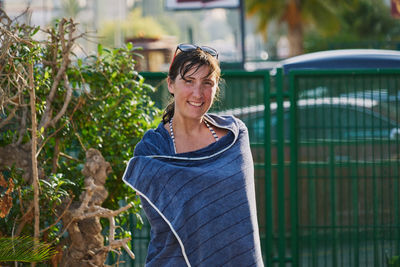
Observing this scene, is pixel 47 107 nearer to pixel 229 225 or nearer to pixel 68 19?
pixel 68 19

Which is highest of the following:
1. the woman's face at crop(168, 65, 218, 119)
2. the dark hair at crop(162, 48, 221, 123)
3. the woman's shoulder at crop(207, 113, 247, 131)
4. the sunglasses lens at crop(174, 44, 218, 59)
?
the sunglasses lens at crop(174, 44, 218, 59)

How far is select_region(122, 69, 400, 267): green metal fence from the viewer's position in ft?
20.7

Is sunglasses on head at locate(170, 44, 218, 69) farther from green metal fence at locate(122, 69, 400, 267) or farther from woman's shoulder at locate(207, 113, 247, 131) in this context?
green metal fence at locate(122, 69, 400, 267)

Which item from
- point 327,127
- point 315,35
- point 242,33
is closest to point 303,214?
point 327,127

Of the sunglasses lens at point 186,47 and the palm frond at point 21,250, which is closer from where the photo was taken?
the sunglasses lens at point 186,47

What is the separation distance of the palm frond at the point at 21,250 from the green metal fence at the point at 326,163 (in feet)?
5.77

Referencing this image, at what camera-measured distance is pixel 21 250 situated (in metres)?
4.58

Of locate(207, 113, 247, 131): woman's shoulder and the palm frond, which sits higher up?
locate(207, 113, 247, 131): woman's shoulder

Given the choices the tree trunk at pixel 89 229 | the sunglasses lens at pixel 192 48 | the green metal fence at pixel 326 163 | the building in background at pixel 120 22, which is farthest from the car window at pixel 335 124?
the sunglasses lens at pixel 192 48

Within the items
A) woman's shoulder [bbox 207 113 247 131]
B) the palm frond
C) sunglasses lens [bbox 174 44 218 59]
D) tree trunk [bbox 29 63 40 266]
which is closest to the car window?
tree trunk [bbox 29 63 40 266]

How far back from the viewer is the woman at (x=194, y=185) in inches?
139

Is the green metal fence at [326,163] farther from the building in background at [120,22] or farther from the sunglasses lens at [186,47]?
the sunglasses lens at [186,47]

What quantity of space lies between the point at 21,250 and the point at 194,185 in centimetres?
155

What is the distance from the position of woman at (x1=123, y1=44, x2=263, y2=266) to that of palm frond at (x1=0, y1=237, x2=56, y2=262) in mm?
1203
